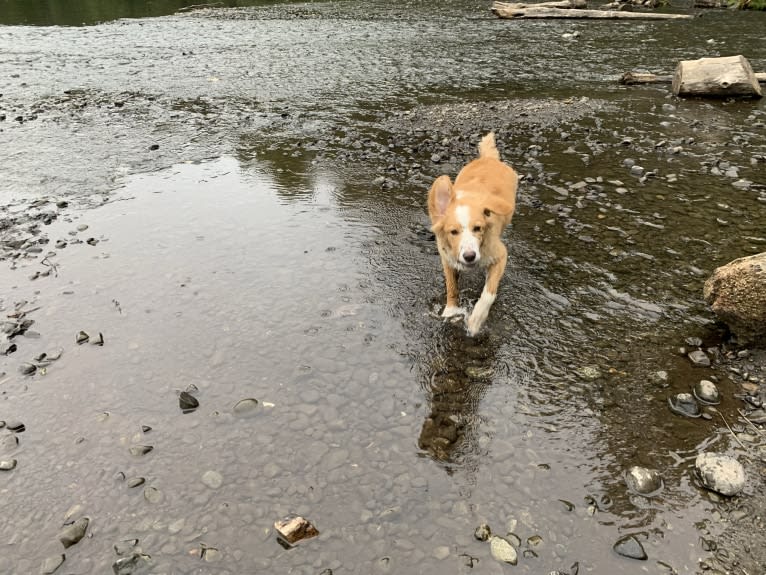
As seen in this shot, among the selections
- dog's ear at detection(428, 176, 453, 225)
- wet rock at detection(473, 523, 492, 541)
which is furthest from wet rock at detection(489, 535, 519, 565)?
dog's ear at detection(428, 176, 453, 225)

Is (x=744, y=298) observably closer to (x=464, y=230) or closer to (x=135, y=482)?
(x=464, y=230)

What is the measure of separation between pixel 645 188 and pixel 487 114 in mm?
5141

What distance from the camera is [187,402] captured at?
4.69 m

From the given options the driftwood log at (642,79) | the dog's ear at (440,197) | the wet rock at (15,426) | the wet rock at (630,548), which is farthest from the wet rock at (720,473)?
the driftwood log at (642,79)

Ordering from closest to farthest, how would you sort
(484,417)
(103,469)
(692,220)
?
(103,469) → (484,417) → (692,220)

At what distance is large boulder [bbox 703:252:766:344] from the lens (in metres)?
4.78

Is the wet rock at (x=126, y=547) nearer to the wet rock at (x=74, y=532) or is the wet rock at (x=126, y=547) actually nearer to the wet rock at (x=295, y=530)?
the wet rock at (x=74, y=532)

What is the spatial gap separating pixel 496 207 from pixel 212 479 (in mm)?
3881

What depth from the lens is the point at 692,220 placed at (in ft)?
24.6

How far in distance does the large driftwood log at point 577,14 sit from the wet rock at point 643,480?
28.1m

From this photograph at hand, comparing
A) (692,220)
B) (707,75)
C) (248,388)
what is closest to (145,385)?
(248,388)

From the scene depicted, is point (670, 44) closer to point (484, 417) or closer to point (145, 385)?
point (484, 417)

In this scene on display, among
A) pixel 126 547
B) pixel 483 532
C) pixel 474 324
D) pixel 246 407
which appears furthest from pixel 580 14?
pixel 126 547

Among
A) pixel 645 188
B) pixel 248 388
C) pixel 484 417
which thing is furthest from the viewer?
pixel 645 188
